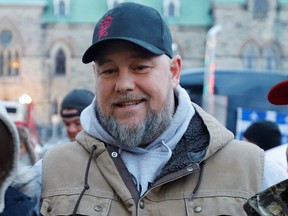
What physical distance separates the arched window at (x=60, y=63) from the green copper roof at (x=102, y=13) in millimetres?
1899

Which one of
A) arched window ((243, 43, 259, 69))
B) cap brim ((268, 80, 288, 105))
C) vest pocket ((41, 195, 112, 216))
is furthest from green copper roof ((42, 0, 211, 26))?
cap brim ((268, 80, 288, 105))

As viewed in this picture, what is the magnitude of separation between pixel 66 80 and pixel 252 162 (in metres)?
31.5

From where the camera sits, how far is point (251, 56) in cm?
3131

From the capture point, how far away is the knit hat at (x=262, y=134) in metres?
5.08

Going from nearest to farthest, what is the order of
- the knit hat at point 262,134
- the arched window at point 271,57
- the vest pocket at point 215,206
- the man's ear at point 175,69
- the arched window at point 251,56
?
the vest pocket at point 215,206
the man's ear at point 175,69
the knit hat at point 262,134
the arched window at point 271,57
the arched window at point 251,56

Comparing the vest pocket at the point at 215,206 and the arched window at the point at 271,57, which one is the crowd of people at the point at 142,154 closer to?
the vest pocket at the point at 215,206

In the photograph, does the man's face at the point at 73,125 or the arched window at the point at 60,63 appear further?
the arched window at the point at 60,63

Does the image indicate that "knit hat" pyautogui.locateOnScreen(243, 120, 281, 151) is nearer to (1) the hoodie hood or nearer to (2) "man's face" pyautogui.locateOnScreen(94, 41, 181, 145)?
(2) "man's face" pyautogui.locateOnScreen(94, 41, 181, 145)

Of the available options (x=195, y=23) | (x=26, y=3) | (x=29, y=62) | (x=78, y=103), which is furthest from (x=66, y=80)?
(x=78, y=103)

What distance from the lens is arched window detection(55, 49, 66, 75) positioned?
32781mm

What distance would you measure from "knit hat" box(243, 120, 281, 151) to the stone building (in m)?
26.3

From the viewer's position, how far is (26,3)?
108 feet

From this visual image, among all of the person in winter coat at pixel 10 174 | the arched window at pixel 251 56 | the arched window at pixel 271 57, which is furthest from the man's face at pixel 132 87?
the arched window at pixel 271 57

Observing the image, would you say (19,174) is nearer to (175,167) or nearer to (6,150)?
(6,150)
